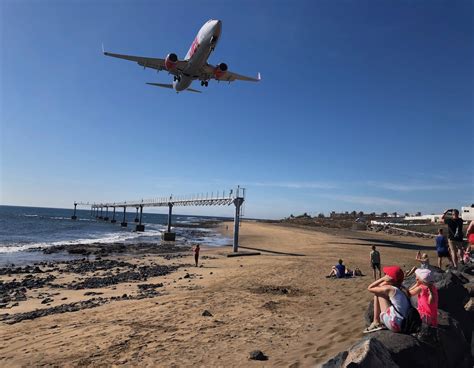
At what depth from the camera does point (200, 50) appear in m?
32.0

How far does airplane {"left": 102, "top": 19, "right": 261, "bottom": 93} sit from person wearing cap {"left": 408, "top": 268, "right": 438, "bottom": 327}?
28135 millimetres

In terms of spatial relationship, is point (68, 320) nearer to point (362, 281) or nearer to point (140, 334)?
point (140, 334)

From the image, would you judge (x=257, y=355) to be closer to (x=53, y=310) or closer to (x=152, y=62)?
(x=53, y=310)

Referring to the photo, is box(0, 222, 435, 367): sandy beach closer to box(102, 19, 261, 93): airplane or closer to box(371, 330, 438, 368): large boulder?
box(371, 330, 438, 368): large boulder

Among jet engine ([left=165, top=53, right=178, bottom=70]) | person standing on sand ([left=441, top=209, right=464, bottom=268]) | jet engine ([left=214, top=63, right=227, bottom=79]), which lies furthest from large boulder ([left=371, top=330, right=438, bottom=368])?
jet engine ([left=214, top=63, right=227, bottom=79])

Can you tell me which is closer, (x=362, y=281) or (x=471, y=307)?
(x=471, y=307)

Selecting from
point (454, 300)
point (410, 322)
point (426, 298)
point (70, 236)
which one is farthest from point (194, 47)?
point (70, 236)

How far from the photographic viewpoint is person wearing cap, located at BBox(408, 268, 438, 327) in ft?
18.1

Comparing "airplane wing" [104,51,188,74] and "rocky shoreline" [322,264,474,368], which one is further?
"airplane wing" [104,51,188,74]

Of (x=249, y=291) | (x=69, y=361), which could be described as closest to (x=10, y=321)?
(x=69, y=361)

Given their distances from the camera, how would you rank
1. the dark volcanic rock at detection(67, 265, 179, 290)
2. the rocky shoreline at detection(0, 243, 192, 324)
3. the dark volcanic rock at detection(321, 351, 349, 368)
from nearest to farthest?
the dark volcanic rock at detection(321, 351, 349, 368) → the rocky shoreline at detection(0, 243, 192, 324) → the dark volcanic rock at detection(67, 265, 179, 290)

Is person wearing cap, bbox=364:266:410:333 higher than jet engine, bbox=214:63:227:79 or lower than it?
lower

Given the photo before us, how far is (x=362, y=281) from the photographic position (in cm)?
1494

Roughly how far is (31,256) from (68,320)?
2246cm
